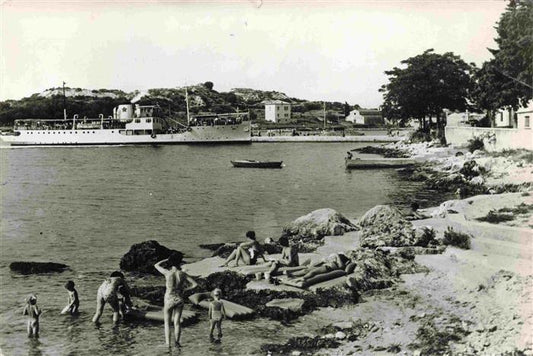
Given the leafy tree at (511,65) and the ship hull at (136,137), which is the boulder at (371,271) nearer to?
the leafy tree at (511,65)

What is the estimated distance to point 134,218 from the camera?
30.3 m

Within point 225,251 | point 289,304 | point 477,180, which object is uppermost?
point 477,180

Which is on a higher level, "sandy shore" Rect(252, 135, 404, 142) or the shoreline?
"sandy shore" Rect(252, 135, 404, 142)

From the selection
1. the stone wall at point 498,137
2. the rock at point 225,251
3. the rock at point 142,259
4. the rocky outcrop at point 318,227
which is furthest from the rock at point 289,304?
the stone wall at point 498,137

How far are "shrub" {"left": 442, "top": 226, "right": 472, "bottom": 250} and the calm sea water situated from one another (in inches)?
212

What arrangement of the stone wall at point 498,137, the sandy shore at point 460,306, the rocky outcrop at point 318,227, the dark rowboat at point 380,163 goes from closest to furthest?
the sandy shore at point 460,306 → the rocky outcrop at point 318,227 → the stone wall at point 498,137 → the dark rowboat at point 380,163

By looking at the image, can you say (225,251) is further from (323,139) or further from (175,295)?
(323,139)

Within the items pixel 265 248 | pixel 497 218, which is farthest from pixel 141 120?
pixel 497 218

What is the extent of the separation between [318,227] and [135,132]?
9941cm

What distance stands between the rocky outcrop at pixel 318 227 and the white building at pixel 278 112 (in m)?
148

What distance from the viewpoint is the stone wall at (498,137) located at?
35.9 meters

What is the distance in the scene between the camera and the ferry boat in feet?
377

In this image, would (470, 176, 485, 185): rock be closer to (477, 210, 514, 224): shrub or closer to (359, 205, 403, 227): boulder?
(359, 205, 403, 227): boulder

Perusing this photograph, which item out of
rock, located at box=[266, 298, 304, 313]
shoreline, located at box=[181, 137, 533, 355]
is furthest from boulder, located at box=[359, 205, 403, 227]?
rock, located at box=[266, 298, 304, 313]
